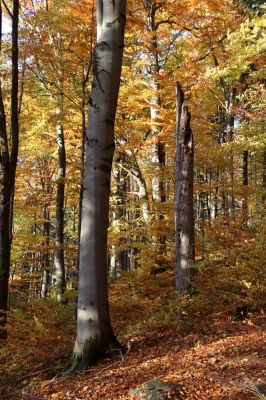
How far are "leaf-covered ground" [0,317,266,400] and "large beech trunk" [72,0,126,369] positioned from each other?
0.38 m

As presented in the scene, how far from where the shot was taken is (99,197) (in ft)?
17.1

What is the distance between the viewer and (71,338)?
279 inches

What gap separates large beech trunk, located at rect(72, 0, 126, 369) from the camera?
16.9 feet

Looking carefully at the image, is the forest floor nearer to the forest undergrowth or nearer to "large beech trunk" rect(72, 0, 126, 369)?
the forest undergrowth

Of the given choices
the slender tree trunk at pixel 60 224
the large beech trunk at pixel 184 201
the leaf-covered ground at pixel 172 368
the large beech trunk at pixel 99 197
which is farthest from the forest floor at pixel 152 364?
the slender tree trunk at pixel 60 224

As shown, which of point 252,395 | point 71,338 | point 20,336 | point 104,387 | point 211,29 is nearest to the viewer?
point 252,395

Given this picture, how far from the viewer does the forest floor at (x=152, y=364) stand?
378 centimetres

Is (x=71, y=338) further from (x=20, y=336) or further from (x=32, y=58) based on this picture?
(x=32, y=58)

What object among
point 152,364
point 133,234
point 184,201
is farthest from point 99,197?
point 133,234

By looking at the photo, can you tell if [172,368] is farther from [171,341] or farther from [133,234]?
[133,234]

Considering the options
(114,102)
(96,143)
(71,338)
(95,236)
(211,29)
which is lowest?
(71,338)

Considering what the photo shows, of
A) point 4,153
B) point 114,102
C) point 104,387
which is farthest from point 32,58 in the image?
point 104,387

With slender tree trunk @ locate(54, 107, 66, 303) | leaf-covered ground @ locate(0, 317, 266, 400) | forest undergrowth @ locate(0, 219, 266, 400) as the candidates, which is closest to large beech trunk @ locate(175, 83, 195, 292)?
forest undergrowth @ locate(0, 219, 266, 400)

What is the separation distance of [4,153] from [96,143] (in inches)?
114
